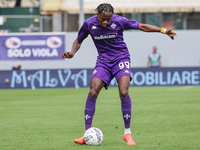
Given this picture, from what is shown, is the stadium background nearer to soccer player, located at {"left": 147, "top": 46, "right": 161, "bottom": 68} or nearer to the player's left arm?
the player's left arm

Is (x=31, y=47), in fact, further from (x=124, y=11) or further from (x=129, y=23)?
(x=129, y=23)

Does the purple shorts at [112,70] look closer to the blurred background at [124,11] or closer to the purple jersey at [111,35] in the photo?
the purple jersey at [111,35]

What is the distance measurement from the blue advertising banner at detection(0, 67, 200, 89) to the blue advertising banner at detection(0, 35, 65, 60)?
12.2 feet

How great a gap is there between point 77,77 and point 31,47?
15.0 ft

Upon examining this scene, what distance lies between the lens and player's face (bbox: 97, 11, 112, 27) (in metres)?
6.03

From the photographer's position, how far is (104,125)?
8.02 m

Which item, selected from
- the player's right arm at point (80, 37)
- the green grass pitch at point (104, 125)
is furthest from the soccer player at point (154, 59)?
the player's right arm at point (80, 37)

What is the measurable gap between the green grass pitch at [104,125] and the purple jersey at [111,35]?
130 centimetres

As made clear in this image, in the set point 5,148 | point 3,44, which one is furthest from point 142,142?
point 3,44

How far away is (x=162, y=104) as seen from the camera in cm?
1195

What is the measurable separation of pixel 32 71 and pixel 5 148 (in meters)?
13.6

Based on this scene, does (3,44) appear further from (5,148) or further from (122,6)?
(5,148)

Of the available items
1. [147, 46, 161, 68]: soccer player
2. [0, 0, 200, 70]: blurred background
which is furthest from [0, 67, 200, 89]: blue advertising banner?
[0, 0, 200, 70]: blurred background

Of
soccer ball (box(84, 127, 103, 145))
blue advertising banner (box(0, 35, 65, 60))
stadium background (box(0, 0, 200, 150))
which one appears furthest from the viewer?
blue advertising banner (box(0, 35, 65, 60))
